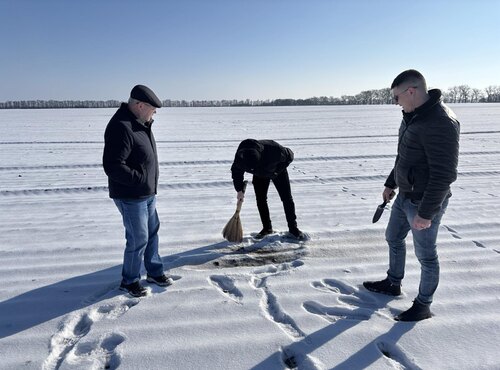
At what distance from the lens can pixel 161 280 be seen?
3951mm

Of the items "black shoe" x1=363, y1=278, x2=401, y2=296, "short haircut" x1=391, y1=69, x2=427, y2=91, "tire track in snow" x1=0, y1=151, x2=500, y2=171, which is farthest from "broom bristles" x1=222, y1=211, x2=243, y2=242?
"tire track in snow" x1=0, y1=151, x2=500, y2=171

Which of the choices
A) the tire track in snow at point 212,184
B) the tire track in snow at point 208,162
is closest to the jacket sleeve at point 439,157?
the tire track in snow at point 212,184

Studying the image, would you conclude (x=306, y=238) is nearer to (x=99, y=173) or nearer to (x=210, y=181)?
(x=210, y=181)

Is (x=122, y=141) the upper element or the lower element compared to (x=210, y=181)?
upper

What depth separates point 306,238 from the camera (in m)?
5.11

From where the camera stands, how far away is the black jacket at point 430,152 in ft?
Answer: 9.14

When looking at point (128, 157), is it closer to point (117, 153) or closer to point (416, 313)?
point (117, 153)

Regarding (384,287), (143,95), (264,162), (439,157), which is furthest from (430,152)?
(143,95)

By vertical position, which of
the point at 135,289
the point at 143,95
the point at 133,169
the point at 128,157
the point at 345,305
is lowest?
the point at 345,305

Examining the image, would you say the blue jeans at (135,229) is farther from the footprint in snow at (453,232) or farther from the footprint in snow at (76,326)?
the footprint in snow at (453,232)

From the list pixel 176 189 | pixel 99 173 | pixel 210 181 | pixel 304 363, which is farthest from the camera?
pixel 99 173

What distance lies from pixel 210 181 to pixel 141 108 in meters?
5.45

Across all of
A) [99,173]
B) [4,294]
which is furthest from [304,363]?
[99,173]

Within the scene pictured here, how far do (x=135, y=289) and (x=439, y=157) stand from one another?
2.86m
